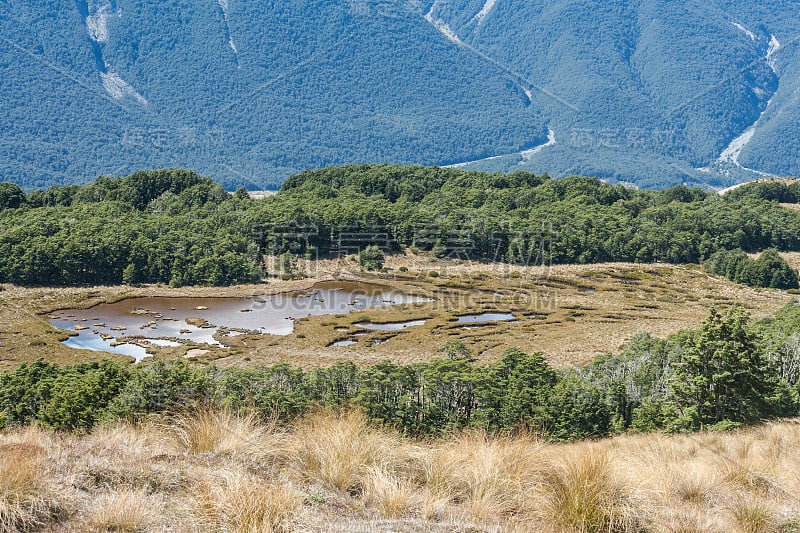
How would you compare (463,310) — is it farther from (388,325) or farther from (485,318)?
(388,325)

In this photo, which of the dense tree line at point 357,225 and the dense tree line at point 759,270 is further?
the dense tree line at point 759,270

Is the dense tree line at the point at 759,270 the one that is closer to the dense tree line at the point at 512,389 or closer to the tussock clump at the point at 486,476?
the dense tree line at the point at 512,389

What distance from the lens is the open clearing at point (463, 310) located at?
54188mm

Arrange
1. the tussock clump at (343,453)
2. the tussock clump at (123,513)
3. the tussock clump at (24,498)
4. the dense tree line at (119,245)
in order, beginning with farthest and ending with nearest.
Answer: the dense tree line at (119,245) → the tussock clump at (343,453) → the tussock clump at (123,513) → the tussock clump at (24,498)

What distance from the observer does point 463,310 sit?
72000 mm

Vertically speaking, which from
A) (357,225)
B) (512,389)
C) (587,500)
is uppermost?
(357,225)

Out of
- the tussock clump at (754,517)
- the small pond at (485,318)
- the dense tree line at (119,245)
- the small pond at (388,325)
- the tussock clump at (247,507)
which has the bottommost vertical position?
Answer: the small pond at (388,325)

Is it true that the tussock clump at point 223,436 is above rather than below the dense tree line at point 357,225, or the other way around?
below

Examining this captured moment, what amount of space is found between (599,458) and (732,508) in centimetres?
187

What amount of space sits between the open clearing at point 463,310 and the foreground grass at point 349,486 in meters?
40.4

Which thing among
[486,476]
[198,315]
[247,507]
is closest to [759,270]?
[198,315]

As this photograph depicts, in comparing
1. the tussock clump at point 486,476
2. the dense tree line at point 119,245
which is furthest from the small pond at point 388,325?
the tussock clump at point 486,476

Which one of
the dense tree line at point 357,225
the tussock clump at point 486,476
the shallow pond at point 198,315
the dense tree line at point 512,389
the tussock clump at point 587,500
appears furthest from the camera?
the dense tree line at point 357,225

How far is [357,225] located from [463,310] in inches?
1527
